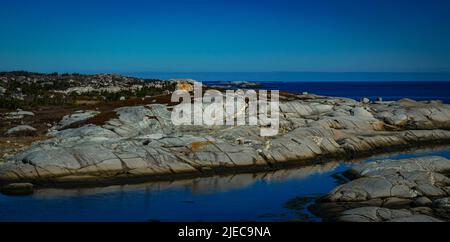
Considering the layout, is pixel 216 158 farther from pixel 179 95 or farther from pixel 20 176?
pixel 179 95

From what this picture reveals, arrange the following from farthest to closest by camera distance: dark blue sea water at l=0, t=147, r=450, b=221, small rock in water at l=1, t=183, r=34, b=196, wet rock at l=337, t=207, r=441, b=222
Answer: small rock in water at l=1, t=183, r=34, b=196 < dark blue sea water at l=0, t=147, r=450, b=221 < wet rock at l=337, t=207, r=441, b=222

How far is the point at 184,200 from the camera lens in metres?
29.6

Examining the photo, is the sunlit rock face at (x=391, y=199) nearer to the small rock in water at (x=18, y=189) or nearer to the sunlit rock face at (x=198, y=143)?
the sunlit rock face at (x=198, y=143)

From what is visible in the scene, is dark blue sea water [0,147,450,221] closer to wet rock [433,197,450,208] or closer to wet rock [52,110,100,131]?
wet rock [433,197,450,208]

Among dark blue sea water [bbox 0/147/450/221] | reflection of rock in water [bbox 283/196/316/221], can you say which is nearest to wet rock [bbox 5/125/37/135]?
dark blue sea water [bbox 0/147/450/221]

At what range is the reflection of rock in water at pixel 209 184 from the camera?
104 feet

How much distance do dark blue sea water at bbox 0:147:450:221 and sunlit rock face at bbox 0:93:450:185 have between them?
2.29 metres

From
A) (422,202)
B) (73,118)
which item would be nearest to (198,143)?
(422,202)

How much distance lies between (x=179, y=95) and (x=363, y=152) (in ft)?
83.3

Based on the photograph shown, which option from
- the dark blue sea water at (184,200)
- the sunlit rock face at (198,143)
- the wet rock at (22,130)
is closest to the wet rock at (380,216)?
the dark blue sea water at (184,200)

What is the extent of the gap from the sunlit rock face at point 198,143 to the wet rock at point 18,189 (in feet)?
4.22

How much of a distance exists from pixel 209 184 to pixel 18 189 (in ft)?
40.3

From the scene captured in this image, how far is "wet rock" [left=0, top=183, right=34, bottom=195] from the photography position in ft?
102

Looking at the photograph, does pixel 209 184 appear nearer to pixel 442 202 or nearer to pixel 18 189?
pixel 18 189
